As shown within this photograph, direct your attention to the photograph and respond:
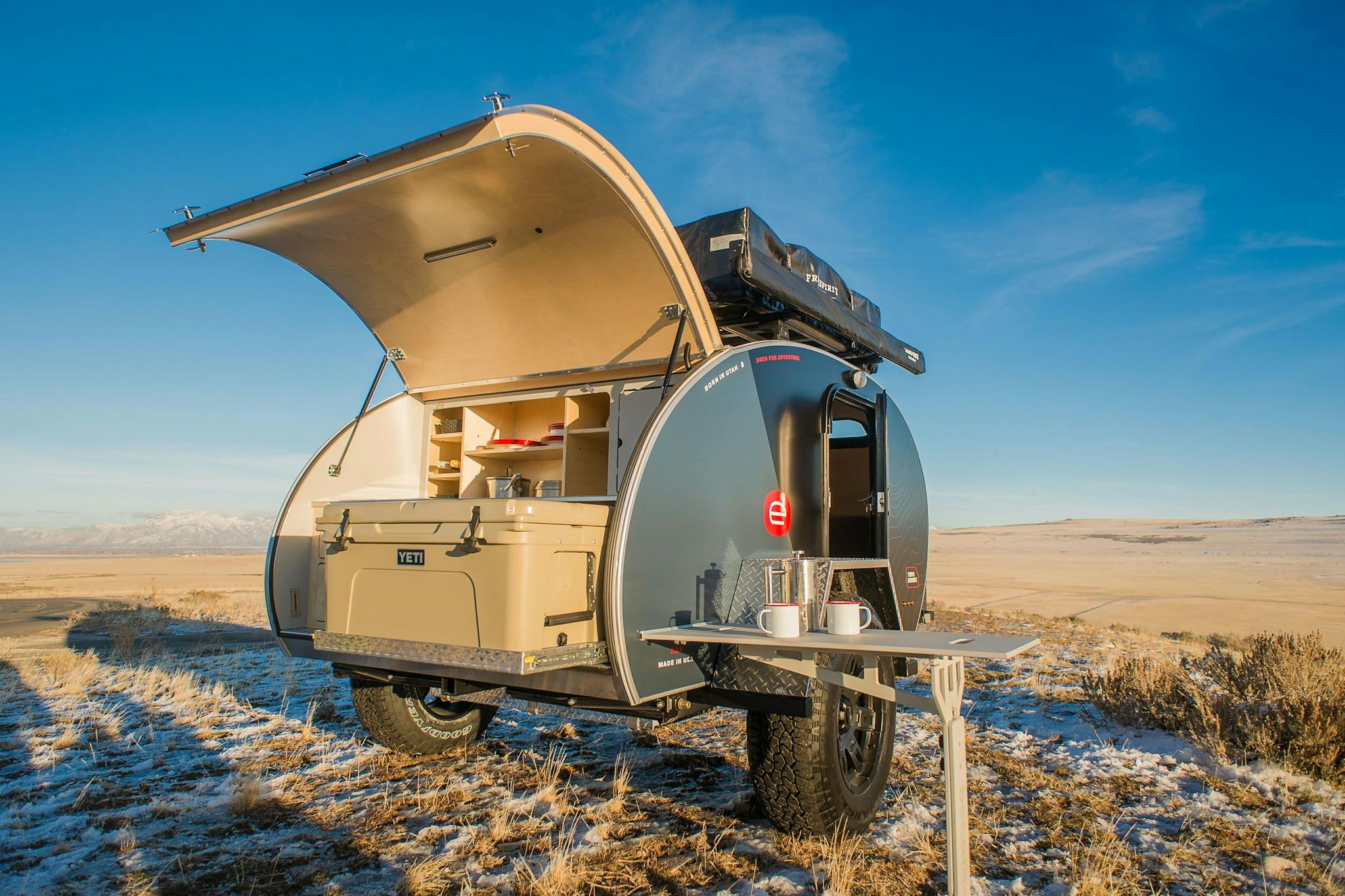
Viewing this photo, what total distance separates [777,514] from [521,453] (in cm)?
216

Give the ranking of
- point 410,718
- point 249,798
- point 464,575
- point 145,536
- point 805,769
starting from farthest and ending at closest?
1. point 145,536
2. point 410,718
3. point 249,798
4. point 805,769
5. point 464,575

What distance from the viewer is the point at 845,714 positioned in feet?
14.2

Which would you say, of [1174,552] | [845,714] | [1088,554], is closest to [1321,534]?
[1174,552]

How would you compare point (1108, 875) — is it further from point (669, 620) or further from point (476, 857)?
point (476, 857)

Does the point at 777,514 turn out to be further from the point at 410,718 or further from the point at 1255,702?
the point at 1255,702

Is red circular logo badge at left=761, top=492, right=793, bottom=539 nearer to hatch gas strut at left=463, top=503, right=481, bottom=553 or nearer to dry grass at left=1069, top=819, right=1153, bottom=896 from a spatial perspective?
hatch gas strut at left=463, top=503, right=481, bottom=553

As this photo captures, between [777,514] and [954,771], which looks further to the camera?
[777,514]

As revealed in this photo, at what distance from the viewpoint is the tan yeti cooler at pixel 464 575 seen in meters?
3.19

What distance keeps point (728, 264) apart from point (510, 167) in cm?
140

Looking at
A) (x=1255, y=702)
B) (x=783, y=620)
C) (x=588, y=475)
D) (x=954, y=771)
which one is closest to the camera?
Result: (x=954, y=771)

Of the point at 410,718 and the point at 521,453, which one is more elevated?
the point at 521,453

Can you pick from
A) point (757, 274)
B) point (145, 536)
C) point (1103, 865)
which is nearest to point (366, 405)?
point (757, 274)

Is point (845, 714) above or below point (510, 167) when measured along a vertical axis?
below

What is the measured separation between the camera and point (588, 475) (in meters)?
5.51
